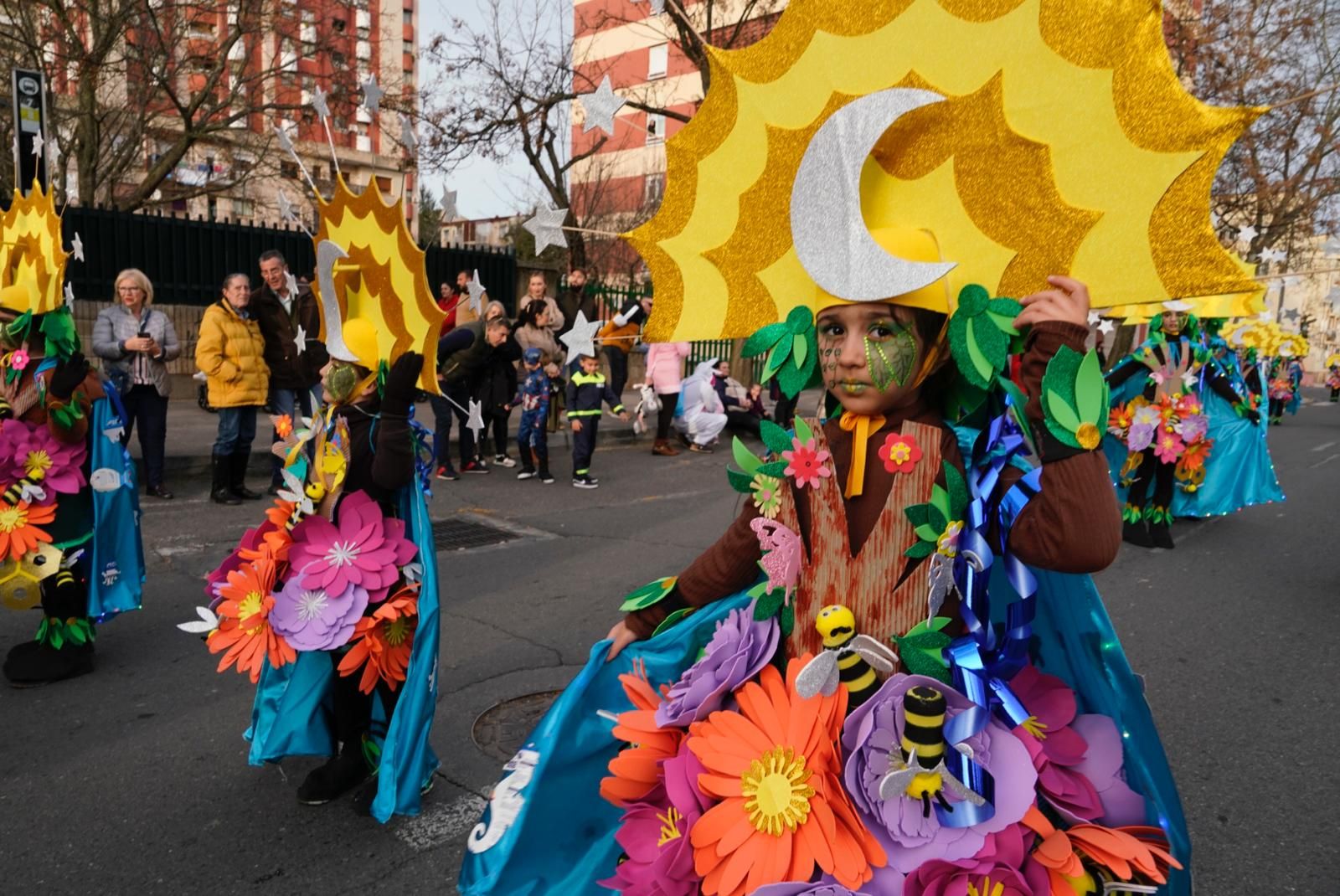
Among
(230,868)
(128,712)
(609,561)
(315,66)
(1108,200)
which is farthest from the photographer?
(315,66)

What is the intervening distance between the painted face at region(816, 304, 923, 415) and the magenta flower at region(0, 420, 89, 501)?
3.59 metres

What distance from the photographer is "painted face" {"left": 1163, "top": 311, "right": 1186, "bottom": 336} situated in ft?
23.2

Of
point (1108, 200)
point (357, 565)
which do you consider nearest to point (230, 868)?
point (357, 565)

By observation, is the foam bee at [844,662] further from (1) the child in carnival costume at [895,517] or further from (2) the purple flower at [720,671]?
(2) the purple flower at [720,671]

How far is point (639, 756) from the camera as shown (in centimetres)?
204

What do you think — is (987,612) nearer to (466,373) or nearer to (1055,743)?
(1055,743)

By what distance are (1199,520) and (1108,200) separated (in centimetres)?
806

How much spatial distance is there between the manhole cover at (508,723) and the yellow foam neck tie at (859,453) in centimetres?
213

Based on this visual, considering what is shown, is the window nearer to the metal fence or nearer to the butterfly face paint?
the metal fence

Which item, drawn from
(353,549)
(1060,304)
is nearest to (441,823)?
(353,549)

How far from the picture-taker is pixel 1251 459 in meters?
8.43

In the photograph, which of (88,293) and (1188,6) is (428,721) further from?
(1188,6)

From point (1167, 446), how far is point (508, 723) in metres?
5.81

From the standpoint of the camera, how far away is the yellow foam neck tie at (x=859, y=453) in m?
2.01
